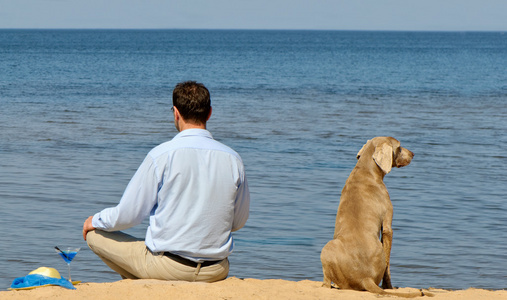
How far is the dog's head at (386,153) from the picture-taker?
19.3ft

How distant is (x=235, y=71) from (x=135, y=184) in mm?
47701

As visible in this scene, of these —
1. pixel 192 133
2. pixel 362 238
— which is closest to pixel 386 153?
pixel 362 238

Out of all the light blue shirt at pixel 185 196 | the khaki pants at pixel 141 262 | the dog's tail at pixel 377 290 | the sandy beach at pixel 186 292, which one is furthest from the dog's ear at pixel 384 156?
the khaki pants at pixel 141 262

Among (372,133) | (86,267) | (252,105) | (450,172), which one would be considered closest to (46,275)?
(86,267)

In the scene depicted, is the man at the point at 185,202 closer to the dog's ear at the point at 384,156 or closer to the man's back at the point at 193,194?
the man's back at the point at 193,194

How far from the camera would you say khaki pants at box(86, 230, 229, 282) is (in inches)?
187

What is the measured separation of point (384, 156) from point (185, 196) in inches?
82.7

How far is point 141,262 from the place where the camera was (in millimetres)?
4828

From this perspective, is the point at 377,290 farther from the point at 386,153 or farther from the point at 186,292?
the point at 186,292

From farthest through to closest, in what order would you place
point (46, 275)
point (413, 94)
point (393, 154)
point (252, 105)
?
point (413, 94) < point (252, 105) < point (393, 154) < point (46, 275)

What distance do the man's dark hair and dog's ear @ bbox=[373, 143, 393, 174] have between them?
5.99 feet

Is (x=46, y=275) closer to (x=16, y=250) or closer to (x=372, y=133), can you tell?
(x=16, y=250)

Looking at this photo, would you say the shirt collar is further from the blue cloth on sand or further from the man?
the blue cloth on sand

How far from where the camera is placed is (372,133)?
1892 cm
